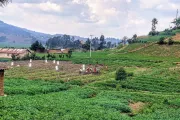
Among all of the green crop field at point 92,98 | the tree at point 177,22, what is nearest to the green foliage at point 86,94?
the green crop field at point 92,98

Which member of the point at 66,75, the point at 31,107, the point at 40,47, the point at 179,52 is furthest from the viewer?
the point at 40,47

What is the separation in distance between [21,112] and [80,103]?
8.44 metres

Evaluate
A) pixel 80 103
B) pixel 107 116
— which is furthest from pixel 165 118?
pixel 80 103

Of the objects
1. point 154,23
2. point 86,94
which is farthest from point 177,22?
point 86,94

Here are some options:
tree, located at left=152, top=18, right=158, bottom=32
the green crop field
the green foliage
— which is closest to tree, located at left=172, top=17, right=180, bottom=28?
tree, located at left=152, top=18, right=158, bottom=32

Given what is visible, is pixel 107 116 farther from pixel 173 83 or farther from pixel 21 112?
pixel 173 83

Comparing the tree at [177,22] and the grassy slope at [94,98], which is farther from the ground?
the tree at [177,22]

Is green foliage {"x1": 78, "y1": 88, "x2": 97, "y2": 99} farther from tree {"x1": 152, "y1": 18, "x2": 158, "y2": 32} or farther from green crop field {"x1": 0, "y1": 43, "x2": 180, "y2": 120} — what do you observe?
tree {"x1": 152, "y1": 18, "x2": 158, "y2": 32}

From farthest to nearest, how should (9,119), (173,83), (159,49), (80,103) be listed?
(159,49) → (173,83) → (80,103) → (9,119)

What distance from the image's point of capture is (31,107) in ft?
92.8

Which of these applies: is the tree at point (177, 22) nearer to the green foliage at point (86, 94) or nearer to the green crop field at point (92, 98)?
the green crop field at point (92, 98)

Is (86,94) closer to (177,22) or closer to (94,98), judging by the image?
(94,98)

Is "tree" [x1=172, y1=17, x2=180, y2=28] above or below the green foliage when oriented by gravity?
above

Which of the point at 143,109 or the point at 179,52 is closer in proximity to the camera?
the point at 143,109
